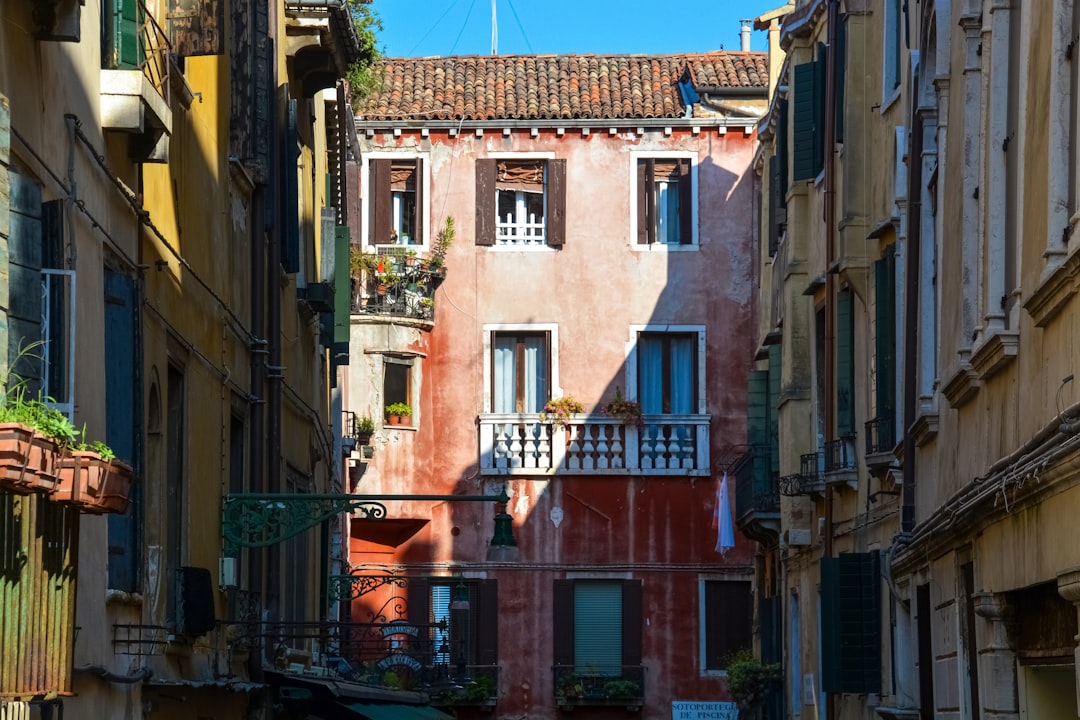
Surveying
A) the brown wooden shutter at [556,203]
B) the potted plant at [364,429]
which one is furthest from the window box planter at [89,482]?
the brown wooden shutter at [556,203]

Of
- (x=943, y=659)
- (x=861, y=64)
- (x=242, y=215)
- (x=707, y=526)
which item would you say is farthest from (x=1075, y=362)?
(x=707, y=526)

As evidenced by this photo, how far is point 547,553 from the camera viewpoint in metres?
33.4

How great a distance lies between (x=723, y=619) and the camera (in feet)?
109

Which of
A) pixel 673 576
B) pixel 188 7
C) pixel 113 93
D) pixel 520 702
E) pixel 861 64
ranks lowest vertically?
pixel 520 702

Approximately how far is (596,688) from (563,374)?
17.1 feet

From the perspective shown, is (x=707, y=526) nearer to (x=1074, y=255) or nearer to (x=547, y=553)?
(x=547, y=553)

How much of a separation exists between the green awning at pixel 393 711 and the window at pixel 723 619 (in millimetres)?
12271

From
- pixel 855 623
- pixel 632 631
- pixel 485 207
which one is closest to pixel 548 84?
pixel 485 207

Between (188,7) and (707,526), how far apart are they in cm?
2196

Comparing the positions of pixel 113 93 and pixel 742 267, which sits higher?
pixel 742 267

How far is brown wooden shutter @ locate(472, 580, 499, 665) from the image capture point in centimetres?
3306

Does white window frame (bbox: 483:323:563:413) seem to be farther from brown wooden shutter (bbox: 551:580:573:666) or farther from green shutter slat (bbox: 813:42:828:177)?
green shutter slat (bbox: 813:42:828:177)

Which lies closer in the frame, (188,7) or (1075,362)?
(1075,362)

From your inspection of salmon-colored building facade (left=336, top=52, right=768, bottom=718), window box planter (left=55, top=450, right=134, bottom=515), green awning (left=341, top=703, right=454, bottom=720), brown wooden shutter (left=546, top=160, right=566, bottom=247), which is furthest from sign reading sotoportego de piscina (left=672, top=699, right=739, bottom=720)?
window box planter (left=55, top=450, right=134, bottom=515)
